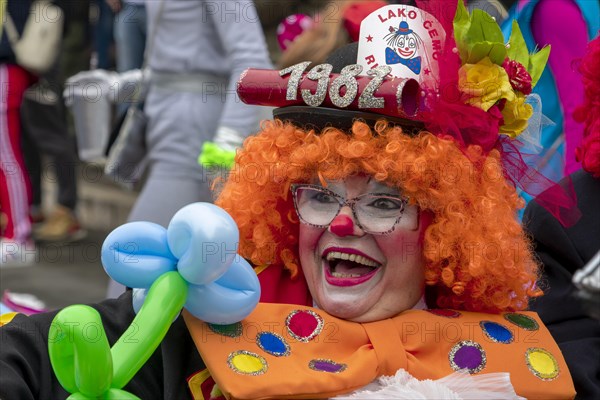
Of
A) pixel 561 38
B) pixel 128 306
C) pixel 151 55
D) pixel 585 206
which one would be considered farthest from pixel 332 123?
pixel 151 55

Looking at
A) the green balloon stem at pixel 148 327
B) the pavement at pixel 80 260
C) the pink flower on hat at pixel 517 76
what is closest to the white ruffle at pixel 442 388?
the green balloon stem at pixel 148 327

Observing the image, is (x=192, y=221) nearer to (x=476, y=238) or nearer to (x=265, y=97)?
(x=265, y=97)

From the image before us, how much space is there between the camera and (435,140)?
2301 millimetres

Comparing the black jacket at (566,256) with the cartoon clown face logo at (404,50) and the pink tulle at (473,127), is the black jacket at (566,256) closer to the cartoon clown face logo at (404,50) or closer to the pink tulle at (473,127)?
the pink tulle at (473,127)

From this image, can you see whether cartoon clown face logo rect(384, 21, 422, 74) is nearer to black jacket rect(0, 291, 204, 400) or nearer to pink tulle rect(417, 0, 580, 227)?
pink tulle rect(417, 0, 580, 227)

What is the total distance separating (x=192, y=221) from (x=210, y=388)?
1.44 ft

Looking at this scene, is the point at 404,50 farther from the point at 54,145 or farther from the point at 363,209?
the point at 54,145

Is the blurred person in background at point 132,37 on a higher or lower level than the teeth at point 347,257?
lower

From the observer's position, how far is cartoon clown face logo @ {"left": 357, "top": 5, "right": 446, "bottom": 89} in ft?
7.69

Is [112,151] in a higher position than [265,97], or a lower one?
lower

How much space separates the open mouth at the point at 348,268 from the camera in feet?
7.61

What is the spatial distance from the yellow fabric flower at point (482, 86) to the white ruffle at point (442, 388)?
590 millimetres

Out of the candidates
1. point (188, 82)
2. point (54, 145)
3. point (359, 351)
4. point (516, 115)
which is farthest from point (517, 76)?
point (54, 145)

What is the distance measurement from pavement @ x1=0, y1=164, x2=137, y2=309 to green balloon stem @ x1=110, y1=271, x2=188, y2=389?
3.48m
